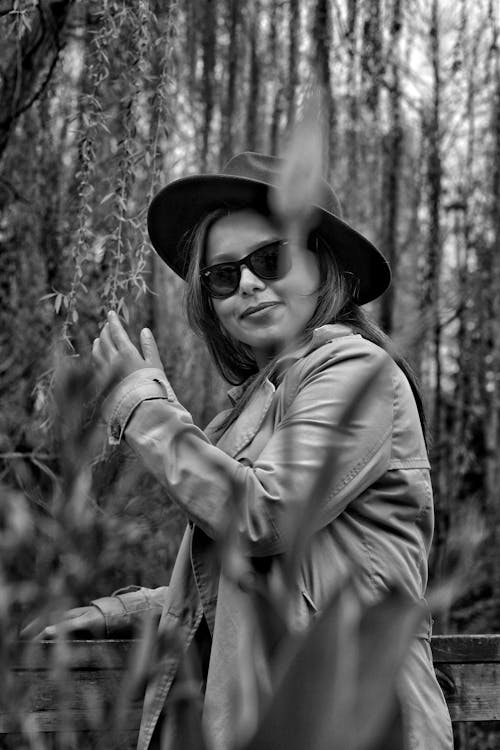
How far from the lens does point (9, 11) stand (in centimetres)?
186

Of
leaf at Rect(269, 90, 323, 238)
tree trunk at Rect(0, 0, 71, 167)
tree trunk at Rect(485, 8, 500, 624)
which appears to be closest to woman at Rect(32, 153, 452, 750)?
leaf at Rect(269, 90, 323, 238)

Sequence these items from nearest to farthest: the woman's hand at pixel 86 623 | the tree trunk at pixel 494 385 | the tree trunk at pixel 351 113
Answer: the woman's hand at pixel 86 623, the tree trunk at pixel 351 113, the tree trunk at pixel 494 385

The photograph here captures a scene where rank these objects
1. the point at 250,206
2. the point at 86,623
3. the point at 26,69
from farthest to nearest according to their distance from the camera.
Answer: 1. the point at 26,69
2. the point at 250,206
3. the point at 86,623

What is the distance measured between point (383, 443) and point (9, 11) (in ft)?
4.02

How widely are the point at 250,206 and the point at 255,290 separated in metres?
0.16

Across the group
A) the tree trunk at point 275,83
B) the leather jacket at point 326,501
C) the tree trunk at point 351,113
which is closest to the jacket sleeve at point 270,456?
the leather jacket at point 326,501

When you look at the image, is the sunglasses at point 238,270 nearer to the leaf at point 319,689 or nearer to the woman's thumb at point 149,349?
the woman's thumb at point 149,349

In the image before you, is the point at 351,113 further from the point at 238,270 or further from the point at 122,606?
the point at 122,606

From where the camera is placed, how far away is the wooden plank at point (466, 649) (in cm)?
155

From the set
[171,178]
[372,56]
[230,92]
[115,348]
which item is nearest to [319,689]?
[115,348]

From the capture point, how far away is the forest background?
1.20 meters

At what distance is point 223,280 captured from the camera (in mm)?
1451

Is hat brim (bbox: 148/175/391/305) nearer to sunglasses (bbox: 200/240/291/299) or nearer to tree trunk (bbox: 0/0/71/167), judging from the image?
sunglasses (bbox: 200/240/291/299)

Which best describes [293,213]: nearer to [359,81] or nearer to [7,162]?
[7,162]
